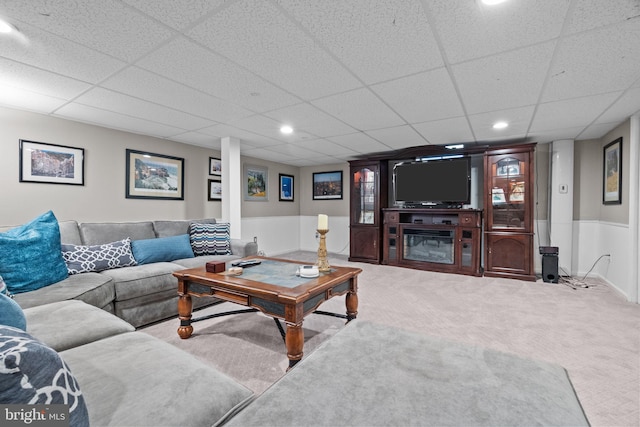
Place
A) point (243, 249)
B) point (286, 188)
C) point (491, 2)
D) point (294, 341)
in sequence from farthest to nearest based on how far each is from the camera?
point (286, 188)
point (243, 249)
point (294, 341)
point (491, 2)

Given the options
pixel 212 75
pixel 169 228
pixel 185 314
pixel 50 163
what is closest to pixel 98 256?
pixel 169 228

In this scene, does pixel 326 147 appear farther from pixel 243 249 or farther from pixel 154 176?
pixel 154 176

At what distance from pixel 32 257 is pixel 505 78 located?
3.86 m

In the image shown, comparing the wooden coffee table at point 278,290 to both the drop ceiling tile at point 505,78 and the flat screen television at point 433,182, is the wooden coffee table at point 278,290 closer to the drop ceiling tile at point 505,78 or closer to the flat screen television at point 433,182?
Result: the drop ceiling tile at point 505,78

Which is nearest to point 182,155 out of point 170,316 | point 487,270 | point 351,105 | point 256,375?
point 170,316

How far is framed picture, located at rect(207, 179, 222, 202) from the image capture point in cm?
482

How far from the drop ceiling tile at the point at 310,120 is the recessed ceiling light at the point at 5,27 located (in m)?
1.90

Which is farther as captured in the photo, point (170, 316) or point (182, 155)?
point (182, 155)

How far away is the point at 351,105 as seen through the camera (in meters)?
2.87

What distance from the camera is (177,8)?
1.48 m

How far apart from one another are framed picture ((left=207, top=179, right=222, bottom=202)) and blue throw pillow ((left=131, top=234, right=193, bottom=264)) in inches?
55.8

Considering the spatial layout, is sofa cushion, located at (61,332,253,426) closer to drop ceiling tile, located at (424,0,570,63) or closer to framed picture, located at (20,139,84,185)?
drop ceiling tile, located at (424,0,570,63)

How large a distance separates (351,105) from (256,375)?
2.47 meters

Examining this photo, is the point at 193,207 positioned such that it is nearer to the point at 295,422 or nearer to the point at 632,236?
the point at 295,422
